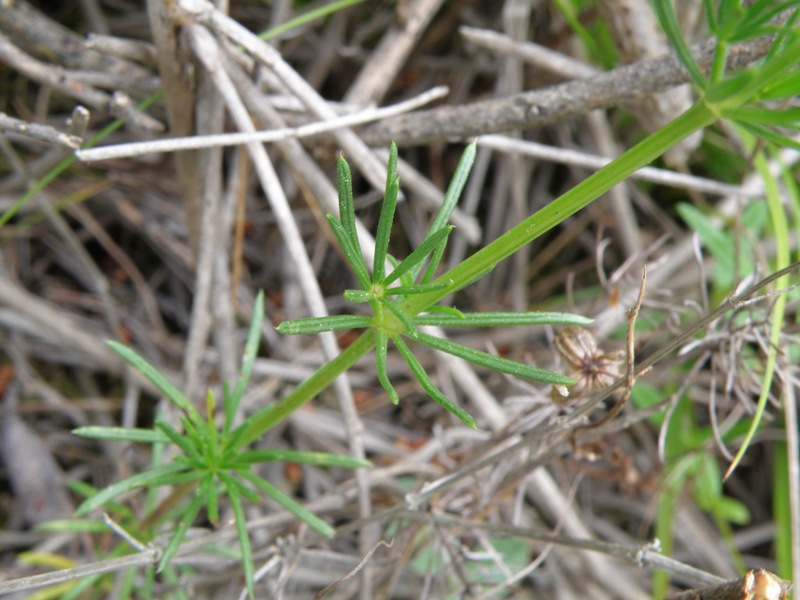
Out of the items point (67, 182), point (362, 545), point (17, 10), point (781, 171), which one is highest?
point (17, 10)

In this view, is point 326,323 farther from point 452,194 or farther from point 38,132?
point 38,132

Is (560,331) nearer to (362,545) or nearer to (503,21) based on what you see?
(362,545)

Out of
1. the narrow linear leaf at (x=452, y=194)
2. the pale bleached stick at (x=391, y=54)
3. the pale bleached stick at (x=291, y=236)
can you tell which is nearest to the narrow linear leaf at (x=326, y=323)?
the narrow linear leaf at (x=452, y=194)

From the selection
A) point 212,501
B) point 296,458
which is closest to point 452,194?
point 296,458

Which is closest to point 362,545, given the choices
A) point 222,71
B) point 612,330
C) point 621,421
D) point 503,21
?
point 621,421

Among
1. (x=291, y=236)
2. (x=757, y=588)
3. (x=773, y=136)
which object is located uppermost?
(x=291, y=236)

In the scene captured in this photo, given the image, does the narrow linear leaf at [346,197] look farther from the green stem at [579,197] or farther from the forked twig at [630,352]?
the forked twig at [630,352]

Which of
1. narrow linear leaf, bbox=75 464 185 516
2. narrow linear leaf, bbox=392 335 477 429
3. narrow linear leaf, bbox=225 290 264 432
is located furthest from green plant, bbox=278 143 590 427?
narrow linear leaf, bbox=75 464 185 516
